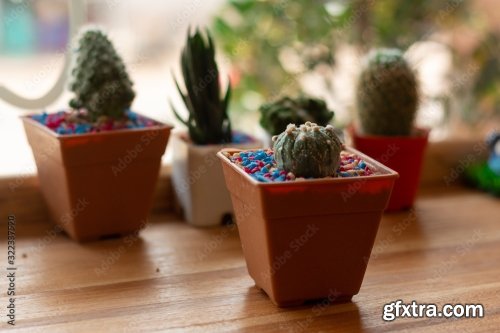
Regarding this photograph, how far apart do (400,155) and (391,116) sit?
0.35ft

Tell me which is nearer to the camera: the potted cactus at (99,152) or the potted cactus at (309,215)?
the potted cactus at (309,215)

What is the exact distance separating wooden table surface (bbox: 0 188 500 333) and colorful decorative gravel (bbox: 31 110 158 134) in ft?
0.88

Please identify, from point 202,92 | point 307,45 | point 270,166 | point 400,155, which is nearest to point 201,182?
point 202,92

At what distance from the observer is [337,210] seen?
1194mm

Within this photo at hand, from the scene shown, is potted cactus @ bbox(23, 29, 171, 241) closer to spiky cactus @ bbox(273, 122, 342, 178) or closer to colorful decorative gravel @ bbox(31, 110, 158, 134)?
colorful decorative gravel @ bbox(31, 110, 158, 134)

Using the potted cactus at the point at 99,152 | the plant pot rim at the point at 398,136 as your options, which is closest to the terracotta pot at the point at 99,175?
the potted cactus at the point at 99,152

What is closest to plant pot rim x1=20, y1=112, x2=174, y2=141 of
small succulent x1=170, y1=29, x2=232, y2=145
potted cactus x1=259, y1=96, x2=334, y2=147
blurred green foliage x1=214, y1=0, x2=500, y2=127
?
small succulent x1=170, y1=29, x2=232, y2=145

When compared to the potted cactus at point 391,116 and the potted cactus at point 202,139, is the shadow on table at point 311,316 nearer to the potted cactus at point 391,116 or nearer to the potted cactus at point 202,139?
the potted cactus at point 202,139

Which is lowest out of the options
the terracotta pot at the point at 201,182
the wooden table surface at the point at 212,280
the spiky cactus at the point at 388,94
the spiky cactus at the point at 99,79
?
the wooden table surface at the point at 212,280

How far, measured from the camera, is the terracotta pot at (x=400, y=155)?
5.85 ft

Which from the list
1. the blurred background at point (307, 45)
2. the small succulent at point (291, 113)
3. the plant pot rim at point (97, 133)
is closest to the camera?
the plant pot rim at point (97, 133)

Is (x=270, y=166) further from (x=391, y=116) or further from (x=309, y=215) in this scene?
(x=391, y=116)

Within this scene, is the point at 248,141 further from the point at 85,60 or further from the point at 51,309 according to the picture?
the point at 51,309

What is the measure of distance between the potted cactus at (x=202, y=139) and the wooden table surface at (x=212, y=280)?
6cm
